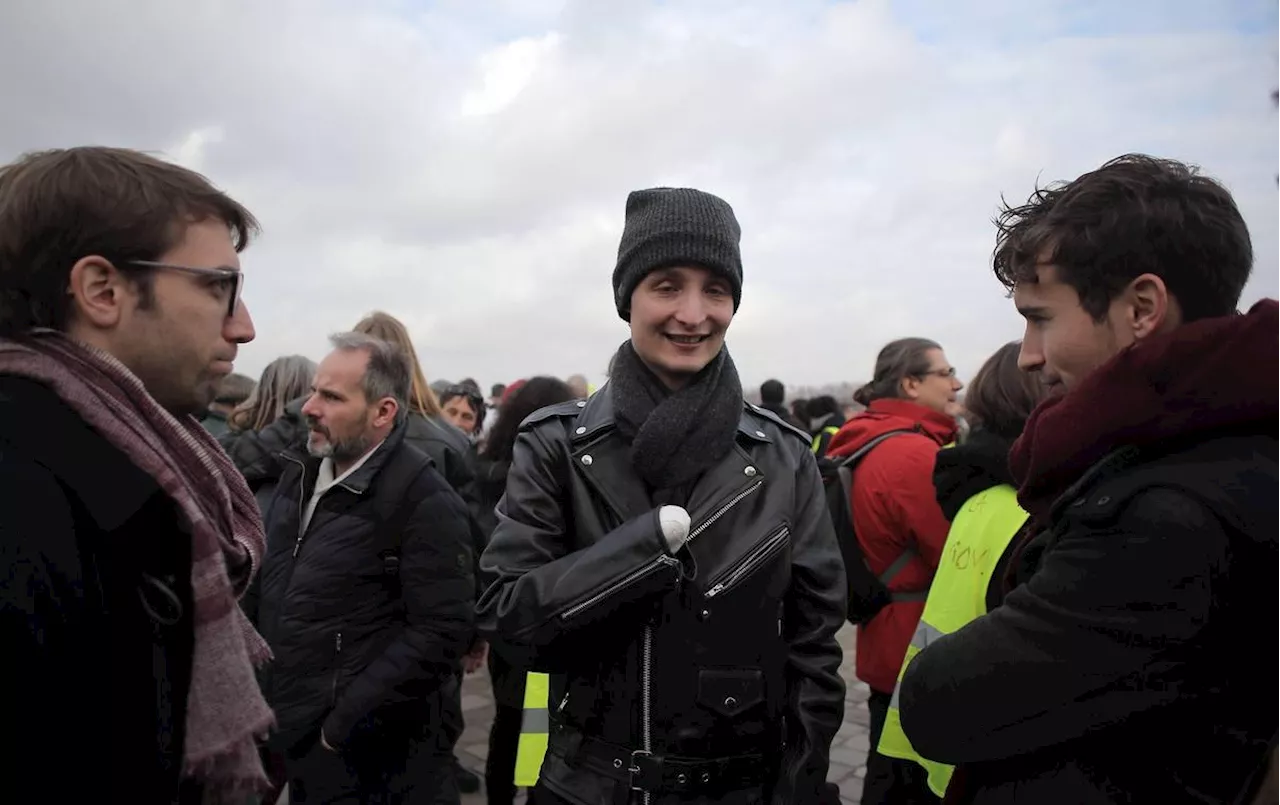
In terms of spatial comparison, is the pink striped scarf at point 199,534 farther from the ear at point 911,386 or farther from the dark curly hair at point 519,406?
the ear at point 911,386

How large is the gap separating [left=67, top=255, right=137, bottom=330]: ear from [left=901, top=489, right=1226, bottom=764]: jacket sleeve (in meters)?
1.61

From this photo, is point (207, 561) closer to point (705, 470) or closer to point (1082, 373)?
point (705, 470)

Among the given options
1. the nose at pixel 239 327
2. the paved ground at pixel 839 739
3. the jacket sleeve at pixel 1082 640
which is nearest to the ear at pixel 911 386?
the paved ground at pixel 839 739

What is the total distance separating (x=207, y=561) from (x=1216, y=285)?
188 centimetres

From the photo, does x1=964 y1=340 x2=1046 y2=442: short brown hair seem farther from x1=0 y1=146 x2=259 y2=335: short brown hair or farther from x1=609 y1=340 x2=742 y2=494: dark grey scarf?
x1=0 y1=146 x2=259 y2=335: short brown hair

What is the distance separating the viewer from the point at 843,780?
4629 mm

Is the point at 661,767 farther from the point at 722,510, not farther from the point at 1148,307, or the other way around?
the point at 1148,307

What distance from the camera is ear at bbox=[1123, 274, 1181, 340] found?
1.45 metres

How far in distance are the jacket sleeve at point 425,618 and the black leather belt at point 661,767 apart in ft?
3.66

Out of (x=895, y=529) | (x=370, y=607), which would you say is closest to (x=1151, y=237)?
(x=895, y=529)

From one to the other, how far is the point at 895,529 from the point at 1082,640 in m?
2.18

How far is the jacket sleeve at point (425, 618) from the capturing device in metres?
2.76

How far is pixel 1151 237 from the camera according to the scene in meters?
1.46

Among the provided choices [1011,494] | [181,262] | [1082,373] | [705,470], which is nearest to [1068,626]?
[1082,373]
